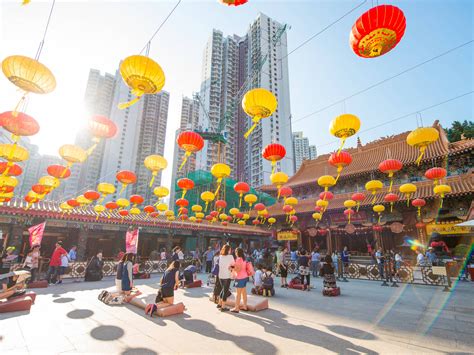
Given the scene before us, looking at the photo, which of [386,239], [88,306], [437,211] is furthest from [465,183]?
[88,306]

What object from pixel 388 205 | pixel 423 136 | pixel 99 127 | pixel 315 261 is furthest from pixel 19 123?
pixel 388 205

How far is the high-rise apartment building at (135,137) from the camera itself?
2311 inches

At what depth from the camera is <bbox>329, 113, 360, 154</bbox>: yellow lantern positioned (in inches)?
233

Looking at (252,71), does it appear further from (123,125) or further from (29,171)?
(29,171)

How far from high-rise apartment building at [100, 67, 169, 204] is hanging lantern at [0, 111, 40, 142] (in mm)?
54046

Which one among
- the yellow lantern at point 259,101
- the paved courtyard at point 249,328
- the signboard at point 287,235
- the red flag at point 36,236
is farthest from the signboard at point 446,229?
the red flag at point 36,236

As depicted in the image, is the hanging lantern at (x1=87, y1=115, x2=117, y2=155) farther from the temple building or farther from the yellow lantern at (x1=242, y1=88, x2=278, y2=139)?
the temple building

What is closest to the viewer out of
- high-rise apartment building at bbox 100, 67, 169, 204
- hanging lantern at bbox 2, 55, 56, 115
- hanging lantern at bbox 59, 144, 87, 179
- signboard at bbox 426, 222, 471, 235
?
hanging lantern at bbox 2, 55, 56, 115

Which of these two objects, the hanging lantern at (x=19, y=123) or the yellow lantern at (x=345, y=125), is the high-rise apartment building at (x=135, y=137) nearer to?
the hanging lantern at (x=19, y=123)

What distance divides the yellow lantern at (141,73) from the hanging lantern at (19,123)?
294 centimetres

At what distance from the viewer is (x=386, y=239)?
15.9 m

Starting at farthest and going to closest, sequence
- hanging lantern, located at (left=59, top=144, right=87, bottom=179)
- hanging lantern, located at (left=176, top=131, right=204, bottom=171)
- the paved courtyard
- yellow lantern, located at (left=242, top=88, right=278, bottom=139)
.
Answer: hanging lantern, located at (left=59, top=144, right=87, bottom=179)
hanging lantern, located at (left=176, top=131, right=204, bottom=171)
yellow lantern, located at (left=242, top=88, right=278, bottom=139)
the paved courtyard

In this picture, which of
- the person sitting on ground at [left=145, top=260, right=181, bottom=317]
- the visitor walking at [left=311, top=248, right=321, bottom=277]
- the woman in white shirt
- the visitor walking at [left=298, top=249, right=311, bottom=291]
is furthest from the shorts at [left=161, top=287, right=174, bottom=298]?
the visitor walking at [left=311, top=248, right=321, bottom=277]

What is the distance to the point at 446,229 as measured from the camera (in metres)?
13.1
